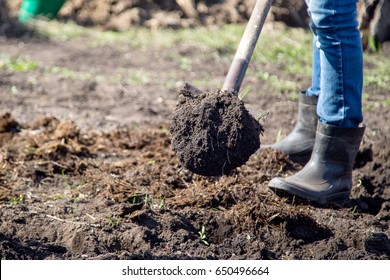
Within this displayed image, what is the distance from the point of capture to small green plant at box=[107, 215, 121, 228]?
11.8 feet

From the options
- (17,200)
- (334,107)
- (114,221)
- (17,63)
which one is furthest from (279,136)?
(17,63)

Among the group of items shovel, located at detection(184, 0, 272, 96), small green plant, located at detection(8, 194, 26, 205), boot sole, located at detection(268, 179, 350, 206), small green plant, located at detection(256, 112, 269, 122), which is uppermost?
shovel, located at detection(184, 0, 272, 96)

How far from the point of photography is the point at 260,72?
6.84m

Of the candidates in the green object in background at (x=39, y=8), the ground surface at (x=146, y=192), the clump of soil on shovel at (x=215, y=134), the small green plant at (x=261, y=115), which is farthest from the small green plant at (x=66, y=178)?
the green object in background at (x=39, y=8)

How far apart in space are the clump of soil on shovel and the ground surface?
0.89ft

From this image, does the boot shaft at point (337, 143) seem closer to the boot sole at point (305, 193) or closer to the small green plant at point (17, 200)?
the boot sole at point (305, 193)

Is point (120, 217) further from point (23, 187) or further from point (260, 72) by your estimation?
point (260, 72)

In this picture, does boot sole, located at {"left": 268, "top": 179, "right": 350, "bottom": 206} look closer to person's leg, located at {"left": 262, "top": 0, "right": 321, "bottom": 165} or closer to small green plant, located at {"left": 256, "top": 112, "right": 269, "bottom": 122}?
small green plant, located at {"left": 256, "top": 112, "right": 269, "bottom": 122}

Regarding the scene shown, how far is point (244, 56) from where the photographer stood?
375cm

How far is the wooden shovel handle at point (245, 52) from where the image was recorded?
372 cm

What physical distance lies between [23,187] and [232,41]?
4201mm

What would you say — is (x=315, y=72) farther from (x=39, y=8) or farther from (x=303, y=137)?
(x=39, y=8)

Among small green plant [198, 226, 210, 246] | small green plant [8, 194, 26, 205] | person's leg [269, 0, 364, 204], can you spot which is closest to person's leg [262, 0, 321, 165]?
person's leg [269, 0, 364, 204]

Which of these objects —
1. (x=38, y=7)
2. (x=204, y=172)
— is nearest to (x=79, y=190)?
(x=204, y=172)
